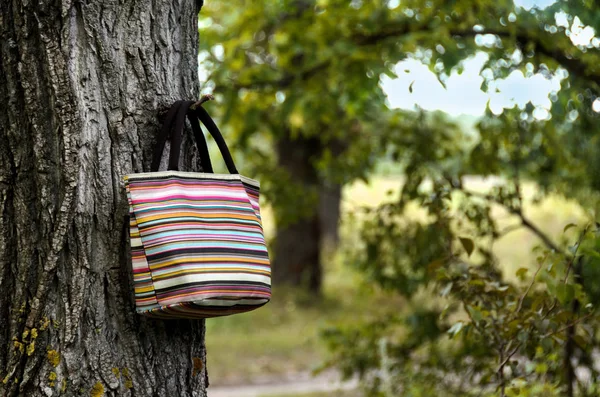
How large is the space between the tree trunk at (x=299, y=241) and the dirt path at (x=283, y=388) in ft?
13.8

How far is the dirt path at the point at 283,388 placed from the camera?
753 centimetres

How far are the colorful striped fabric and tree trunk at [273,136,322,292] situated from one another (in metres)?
10.1

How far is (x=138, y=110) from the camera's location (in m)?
1.92

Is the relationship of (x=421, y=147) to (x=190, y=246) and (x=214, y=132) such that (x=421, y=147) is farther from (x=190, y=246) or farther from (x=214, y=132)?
(x=190, y=246)

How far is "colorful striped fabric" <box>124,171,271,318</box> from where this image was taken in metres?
1.72

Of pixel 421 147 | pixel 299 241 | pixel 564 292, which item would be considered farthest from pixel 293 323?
pixel 564 292

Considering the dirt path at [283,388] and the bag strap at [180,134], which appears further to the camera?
the dirt path at [283,388]

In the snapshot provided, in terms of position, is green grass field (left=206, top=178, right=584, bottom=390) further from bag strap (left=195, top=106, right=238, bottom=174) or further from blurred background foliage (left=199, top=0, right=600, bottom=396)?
bag strap (left=195, top=106, right=238, bottom=174)

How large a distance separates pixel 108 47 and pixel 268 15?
4.28 m

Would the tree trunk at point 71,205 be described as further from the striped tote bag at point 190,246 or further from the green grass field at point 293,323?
the green grass field at point 293,323

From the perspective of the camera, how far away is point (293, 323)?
11094 mm

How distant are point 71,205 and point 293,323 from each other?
31.2 ft

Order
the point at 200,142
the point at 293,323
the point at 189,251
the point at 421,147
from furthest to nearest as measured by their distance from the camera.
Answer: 1. the point at 293,323
2. the point at 421,147
3. the point at 200,142
4. the point at 189,251

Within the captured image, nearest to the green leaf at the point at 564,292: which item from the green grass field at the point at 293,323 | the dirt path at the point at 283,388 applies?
the green grass field at the point at 293,323
